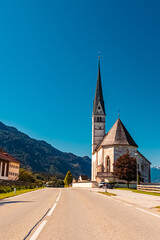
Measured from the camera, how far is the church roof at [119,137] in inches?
2729

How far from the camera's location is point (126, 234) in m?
5.92

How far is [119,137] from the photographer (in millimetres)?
70312

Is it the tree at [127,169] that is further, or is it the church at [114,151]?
the church at [114,151]

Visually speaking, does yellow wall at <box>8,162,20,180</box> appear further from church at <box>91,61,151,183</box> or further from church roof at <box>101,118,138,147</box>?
church roof at <box>101,118,138,147</box>

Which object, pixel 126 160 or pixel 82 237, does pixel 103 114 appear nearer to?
pixel 126 160

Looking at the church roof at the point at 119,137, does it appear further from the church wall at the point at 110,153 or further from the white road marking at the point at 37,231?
the white road marking at the point at 37,231

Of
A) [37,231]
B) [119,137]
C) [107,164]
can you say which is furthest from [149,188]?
[107,164]

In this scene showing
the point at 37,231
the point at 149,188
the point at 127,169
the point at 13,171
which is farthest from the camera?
the point at 13,171

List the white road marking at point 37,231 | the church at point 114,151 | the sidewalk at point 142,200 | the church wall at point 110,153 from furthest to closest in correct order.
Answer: the church wall at point 110,153 < the church at point 114,151 < the sidewalk at point 142,200 < the white road marking at point 37,231

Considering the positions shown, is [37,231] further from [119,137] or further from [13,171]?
[119,137]

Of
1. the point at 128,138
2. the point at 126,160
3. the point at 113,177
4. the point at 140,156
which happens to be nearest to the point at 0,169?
the point at 126,160

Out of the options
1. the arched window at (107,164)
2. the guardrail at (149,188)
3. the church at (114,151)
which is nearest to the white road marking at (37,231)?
the guardrail at (149,188)

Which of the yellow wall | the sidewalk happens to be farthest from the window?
the sidewalk

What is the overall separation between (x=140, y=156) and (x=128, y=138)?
27.0ft
